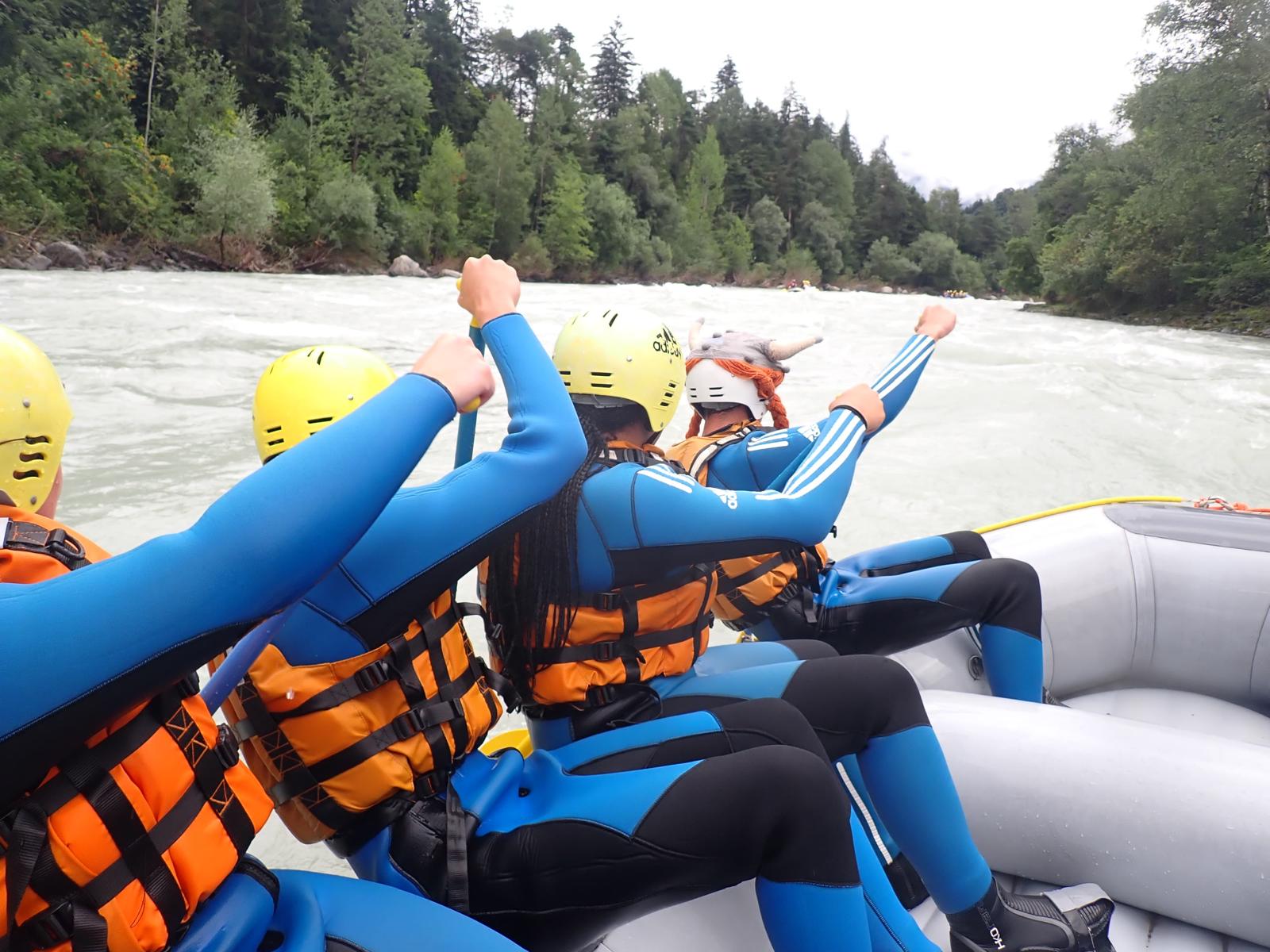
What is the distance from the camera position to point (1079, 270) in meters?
21.8

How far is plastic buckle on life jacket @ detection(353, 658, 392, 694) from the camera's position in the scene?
1.15 m

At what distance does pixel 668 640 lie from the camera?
1.55m

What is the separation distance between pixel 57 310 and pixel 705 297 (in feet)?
47.1

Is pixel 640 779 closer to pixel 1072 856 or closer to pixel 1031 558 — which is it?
pixel 1072 856

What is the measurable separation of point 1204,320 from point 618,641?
68.5 ft

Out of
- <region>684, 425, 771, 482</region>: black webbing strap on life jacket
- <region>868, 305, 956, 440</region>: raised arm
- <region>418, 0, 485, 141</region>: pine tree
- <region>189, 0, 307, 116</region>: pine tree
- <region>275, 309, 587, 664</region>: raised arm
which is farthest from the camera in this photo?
<region>418, 0, 485, 141</region>: pine tree

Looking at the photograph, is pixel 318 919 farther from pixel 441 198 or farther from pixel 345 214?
pixel 441 198

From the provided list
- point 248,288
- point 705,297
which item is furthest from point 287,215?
point 705,297

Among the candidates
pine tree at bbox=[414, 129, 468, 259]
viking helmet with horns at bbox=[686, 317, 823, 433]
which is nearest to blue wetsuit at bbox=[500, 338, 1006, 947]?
viking helmet with horns at bbox=[686, 317, 823, 433]

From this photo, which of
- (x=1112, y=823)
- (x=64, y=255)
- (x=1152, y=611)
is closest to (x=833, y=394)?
(x=1152, y=611)

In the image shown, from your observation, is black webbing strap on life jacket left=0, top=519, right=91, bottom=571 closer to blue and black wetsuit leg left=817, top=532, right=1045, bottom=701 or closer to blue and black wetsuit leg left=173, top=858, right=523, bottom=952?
blue and black wetsuit leg left=173, top=858, right=523, bottom=952

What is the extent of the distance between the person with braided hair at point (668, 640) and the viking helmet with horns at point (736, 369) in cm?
91

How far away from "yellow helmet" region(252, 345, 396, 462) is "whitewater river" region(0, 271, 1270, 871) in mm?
1569

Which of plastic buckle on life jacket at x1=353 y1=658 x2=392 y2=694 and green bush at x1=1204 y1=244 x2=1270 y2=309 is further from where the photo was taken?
green bush at x1=1204 y1=244 x2=1270 y2=309
